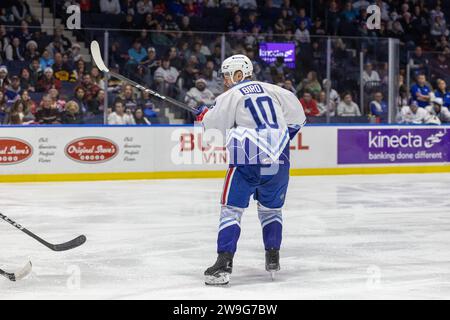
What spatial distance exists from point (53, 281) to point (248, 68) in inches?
59.3

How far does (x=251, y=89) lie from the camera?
16.3 ft

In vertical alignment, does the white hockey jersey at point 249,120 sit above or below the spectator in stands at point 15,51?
below

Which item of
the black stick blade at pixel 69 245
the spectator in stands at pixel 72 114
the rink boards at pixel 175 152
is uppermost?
the spectator in stands at pixel 72 114

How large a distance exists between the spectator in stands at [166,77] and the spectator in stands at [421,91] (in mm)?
3499

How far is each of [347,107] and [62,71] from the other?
3.62 meters

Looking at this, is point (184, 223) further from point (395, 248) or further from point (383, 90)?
point (383, 90)

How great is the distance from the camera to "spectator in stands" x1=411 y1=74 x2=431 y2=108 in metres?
13.0

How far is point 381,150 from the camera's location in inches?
489

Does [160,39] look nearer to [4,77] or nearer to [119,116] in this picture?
[119,116]

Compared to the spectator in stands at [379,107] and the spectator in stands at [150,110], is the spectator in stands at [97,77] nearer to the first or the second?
the spectator in stands at [150,110]

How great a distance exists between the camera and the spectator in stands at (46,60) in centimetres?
1104

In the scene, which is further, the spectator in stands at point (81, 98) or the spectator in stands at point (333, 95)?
the spectator in stands at point (333, 95)

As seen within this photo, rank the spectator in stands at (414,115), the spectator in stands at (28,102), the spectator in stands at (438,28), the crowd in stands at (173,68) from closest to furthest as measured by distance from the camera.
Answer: the spectator in stands at (28,102) < the crowd in stands at (173,68) < the spectator in stands at (414,115) < the spectator in stands at (438,28)

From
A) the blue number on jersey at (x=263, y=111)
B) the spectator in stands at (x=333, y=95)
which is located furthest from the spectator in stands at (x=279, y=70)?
the blue number on jersey at (x=263, y=111)
